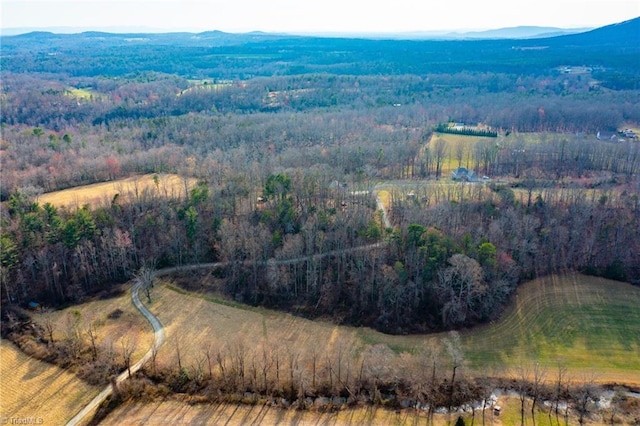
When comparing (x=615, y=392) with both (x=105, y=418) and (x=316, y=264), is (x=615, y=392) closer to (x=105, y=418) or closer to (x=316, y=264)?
(x=316, y=264)

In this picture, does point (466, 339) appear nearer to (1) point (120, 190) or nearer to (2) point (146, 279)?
(2) point (146, 279)

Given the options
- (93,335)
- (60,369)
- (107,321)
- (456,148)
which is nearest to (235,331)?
(107,321)

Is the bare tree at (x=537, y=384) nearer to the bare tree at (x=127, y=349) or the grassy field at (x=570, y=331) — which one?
the grassy field at (x=570, y=331)

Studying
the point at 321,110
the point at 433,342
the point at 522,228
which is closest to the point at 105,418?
the point at 433,342

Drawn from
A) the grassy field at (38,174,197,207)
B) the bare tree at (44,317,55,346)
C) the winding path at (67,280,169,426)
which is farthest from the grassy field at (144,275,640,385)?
the grassy field at (38,174,197,207)

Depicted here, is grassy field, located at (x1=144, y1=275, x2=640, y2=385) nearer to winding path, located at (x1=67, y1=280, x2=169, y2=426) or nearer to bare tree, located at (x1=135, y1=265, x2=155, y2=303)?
winding path, located at (x1=67, y1=280, x2=169, y2=426)

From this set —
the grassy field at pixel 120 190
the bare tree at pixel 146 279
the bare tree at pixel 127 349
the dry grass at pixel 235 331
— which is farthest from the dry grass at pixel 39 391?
the grassy field at pixel 120 190
